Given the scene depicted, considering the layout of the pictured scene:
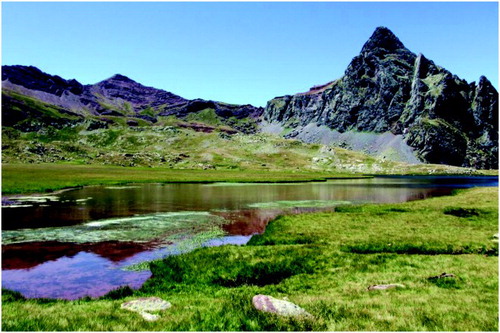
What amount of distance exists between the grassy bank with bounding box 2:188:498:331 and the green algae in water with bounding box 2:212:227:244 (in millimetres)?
9852

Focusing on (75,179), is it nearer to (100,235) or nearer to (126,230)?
(126,230)

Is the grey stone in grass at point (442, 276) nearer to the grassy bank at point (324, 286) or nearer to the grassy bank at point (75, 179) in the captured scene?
the grassy bank at point (324, 286)

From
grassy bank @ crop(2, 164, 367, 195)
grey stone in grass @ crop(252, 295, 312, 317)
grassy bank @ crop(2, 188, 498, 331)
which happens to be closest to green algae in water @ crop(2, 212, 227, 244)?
grassy bank @ crop(2, 188, 498, 331)

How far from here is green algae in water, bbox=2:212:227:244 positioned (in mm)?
34438

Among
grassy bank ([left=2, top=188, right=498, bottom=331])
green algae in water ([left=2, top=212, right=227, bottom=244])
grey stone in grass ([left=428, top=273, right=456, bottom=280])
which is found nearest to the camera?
grassy bank ([left=2, top=188, right=498, bottom=331])

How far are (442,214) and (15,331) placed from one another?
156 feet

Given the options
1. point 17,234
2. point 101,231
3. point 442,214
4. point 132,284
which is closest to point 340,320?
point 132,284

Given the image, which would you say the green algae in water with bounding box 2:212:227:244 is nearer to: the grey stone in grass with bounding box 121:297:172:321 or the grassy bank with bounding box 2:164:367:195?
the grey stone in grass with bounding box 121:297:172:321

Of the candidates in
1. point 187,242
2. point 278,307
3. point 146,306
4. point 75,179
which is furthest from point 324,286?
point 75,179

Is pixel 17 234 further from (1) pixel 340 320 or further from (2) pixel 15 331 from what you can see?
(1) pixel 340 320

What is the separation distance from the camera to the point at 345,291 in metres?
16.5

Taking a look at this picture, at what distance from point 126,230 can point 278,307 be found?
29793mm

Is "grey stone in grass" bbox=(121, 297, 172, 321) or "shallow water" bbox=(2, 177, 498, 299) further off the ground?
"grey stone in grass" bbox=(121, 297, 172, 321)

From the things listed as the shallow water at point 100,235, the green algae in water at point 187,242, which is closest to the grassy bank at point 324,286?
the green algae in water at point 187,242
